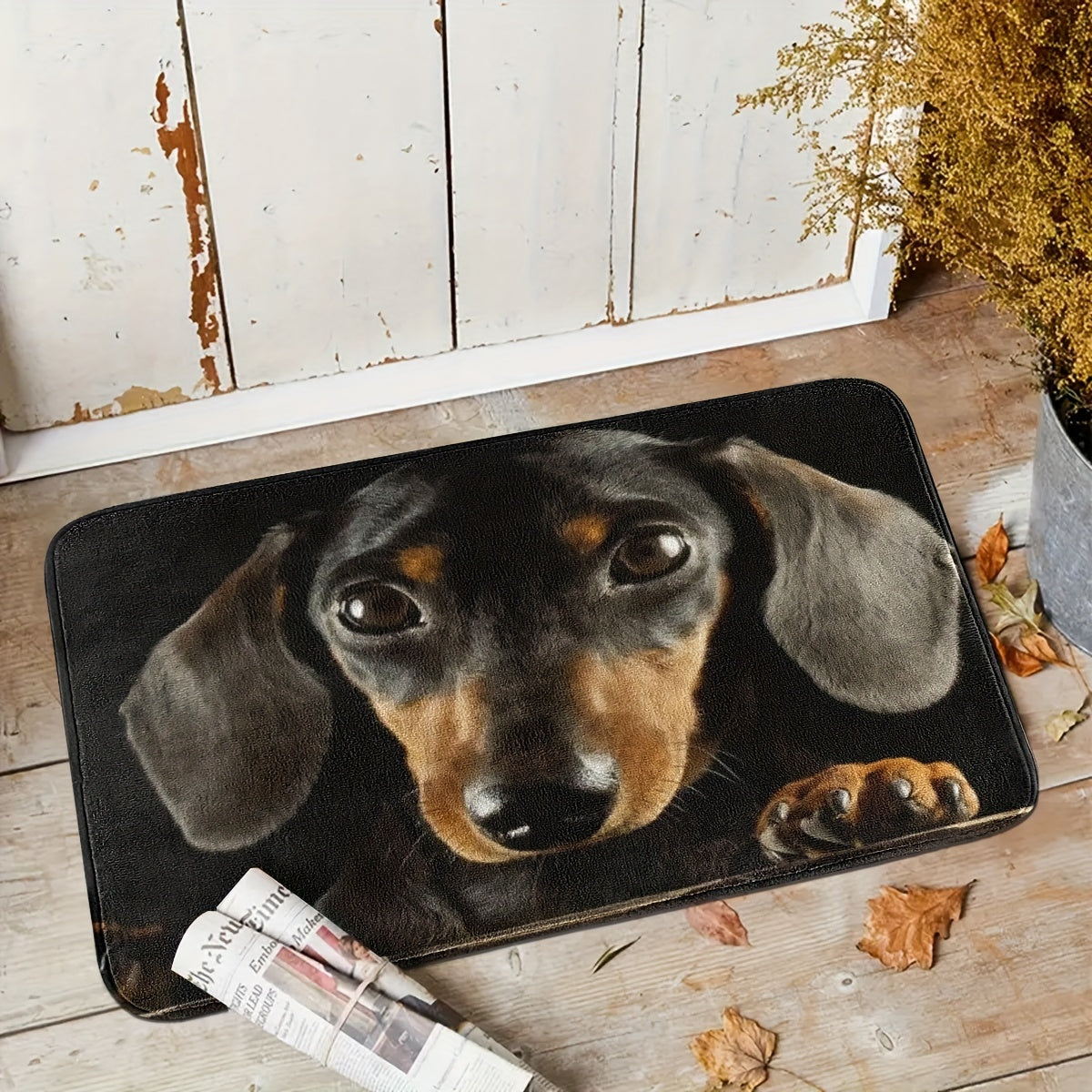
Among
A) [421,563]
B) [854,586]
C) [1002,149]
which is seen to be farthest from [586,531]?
[1002,149]

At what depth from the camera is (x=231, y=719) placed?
1550 millimetres

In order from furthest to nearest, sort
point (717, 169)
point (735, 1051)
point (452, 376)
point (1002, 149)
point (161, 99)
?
point (452, 376) → point (717, 169) → point (161, 99) → point (735, 1051) → point (1002, 149)

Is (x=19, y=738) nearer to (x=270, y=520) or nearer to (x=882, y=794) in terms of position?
(x=270, y=520)

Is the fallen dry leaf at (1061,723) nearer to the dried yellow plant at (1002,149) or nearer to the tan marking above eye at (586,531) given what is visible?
the dried yellow plant at (1002,149)

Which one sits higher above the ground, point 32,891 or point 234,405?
point 234,405

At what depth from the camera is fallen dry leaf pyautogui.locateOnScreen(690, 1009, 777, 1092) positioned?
53.5 inches

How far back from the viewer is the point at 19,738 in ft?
5.10

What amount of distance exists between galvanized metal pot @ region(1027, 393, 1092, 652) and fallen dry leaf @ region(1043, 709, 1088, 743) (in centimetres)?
9

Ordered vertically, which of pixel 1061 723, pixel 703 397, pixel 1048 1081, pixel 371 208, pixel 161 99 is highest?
pixel 161 99

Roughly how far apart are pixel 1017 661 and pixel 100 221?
1.14 m

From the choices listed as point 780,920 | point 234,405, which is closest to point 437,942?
A: point 780,920

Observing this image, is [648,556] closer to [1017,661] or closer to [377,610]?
[377,610]

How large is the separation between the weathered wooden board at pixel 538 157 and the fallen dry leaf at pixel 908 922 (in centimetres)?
82

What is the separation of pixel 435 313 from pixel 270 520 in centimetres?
34
